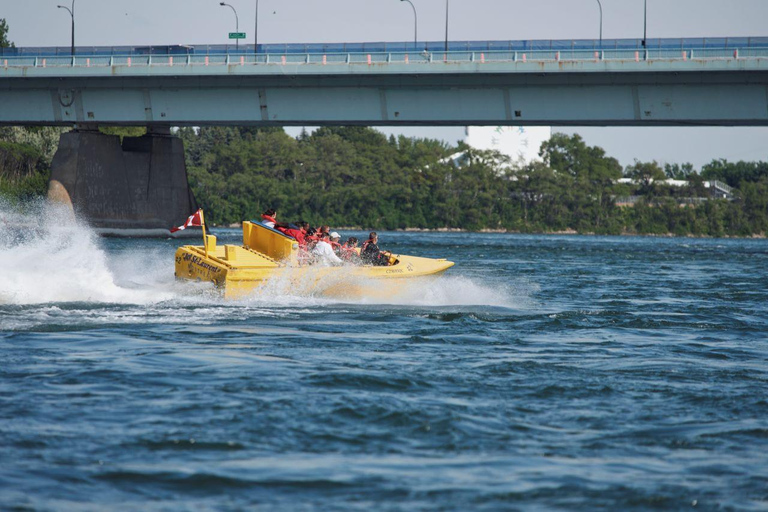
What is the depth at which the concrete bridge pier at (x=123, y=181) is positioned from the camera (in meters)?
51.3

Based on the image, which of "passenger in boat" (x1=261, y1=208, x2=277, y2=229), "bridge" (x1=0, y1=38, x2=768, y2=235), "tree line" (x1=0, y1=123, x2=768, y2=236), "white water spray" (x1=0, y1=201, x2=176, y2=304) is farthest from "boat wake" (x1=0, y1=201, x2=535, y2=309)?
"tree line" (x1=0, y1=123, x2=768, y2=236)

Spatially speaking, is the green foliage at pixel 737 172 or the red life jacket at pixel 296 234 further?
the green foliage at pixel 737 172

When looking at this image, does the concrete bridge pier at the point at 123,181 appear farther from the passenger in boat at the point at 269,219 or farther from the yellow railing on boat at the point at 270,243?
the yellow railing on boat at the point at 270,243

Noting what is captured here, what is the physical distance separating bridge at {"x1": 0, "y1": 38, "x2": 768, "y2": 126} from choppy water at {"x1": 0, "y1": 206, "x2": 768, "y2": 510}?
25.6m

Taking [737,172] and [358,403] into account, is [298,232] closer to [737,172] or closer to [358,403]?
[358,403]

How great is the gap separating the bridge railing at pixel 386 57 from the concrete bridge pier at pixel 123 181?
4.55 m

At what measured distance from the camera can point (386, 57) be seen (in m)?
45.0

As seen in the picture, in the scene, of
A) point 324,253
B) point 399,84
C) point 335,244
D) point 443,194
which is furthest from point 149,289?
point 443,194

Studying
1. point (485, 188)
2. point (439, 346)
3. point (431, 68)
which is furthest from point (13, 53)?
point (485, 188)

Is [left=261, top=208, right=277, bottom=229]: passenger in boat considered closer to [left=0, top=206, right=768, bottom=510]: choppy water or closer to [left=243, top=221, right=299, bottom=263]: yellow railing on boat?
[left=243, top=221, right=299, bottom=263]: yellow railing on boat

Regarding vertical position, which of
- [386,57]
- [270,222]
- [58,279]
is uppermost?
[386,57]

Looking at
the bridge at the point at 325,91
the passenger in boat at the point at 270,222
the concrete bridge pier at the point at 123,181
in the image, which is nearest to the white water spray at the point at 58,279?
the passenger in boat at the point at 270,222

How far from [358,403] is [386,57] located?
120 ft

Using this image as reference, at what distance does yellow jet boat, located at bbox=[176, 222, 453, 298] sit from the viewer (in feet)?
58.1
